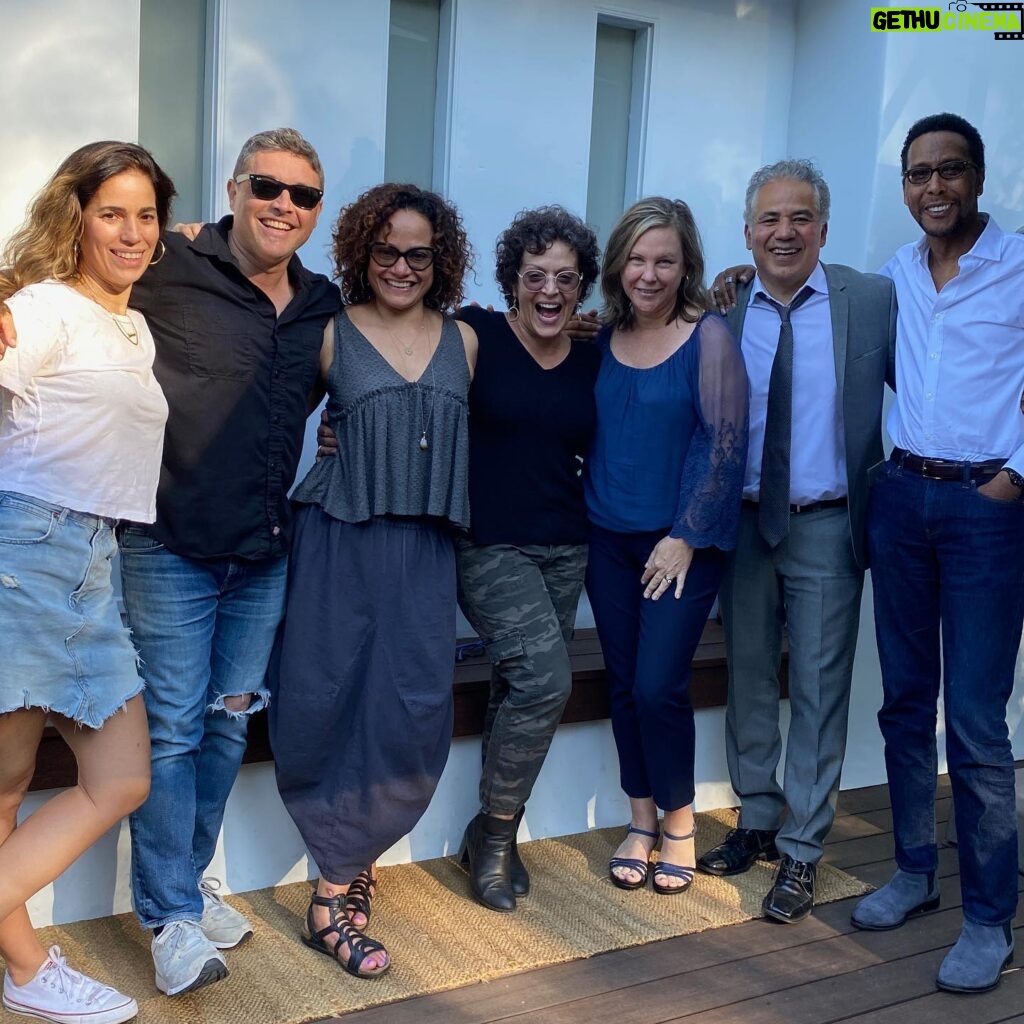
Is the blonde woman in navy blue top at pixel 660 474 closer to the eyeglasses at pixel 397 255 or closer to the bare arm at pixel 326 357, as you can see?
the eyeglasses at pixel 397 255

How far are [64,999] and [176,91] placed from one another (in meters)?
2.43

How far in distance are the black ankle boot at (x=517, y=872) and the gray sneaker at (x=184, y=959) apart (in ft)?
2.82

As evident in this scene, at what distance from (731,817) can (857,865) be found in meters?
0.46

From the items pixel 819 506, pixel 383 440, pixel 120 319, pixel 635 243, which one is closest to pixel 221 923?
→ pixel 383 440

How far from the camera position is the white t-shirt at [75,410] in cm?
226

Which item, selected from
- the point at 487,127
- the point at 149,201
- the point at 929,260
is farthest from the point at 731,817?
the point at 149,201

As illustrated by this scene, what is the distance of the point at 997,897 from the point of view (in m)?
2.96

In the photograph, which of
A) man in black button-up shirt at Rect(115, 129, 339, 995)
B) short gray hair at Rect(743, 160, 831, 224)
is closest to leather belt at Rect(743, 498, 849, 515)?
short gray hair at Rect(743, 160, 831, 224)

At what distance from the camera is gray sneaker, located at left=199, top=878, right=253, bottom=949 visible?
2881 mm

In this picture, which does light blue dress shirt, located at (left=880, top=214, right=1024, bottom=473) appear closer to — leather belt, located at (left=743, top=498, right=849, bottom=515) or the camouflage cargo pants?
leather belt, located at (left=743, top=498, right=849, bottom=515)

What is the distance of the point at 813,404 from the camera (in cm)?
320

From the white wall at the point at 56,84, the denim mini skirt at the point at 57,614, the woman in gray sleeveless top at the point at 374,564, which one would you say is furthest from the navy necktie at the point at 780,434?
the white wall at the point at 56,84

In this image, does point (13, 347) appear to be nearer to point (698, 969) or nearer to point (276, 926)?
point (276, 926)

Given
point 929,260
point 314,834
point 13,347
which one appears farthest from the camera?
point 929,260
